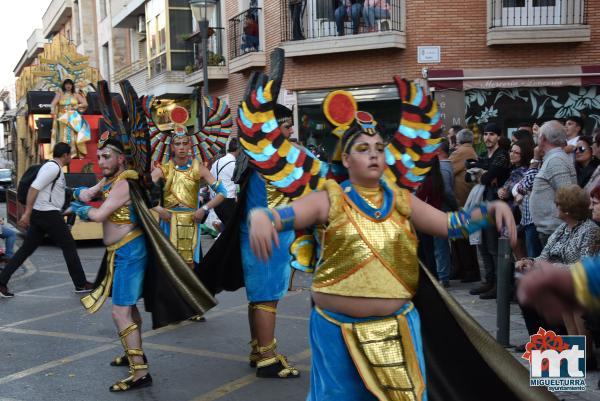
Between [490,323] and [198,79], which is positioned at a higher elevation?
[198,79]

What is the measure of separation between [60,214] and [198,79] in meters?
14.2

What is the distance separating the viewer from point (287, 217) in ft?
10.2

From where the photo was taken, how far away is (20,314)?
7.88m

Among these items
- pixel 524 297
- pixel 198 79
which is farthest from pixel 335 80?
pixel 524 297

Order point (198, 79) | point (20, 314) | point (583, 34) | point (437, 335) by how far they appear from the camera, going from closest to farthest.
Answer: point (437, 335) < point (20, 314) < point (583, 34) < point (198, 79)

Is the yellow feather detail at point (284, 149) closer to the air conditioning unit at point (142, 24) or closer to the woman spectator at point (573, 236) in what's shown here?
the woman spectator at point (573, 236)

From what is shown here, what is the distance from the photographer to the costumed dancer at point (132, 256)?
5172 mm

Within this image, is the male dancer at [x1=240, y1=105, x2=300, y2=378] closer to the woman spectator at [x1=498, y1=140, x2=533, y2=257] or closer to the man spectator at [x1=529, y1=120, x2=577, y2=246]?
the man spectator at [x1=529, y1=120, x2=577, y2=246]

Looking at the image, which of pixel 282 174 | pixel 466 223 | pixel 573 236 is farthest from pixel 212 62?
pixel 466 223

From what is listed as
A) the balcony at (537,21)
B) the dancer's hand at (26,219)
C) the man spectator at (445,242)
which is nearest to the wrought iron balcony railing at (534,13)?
the balcony at (537,21)

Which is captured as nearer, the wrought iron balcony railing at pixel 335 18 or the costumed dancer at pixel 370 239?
the costumed dancer at pixel 370 239

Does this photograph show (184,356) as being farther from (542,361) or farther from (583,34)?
(583,34)
